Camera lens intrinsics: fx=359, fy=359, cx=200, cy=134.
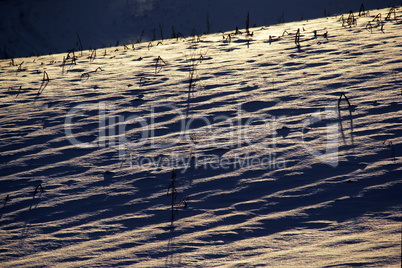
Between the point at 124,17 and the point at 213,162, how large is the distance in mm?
19577

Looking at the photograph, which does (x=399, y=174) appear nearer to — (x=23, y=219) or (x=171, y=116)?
(x=171, y=116)

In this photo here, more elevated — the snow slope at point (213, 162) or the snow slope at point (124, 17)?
the snow slope at point (124, 17)

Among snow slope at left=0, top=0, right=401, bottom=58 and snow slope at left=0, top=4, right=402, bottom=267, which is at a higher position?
snow slope at left=0, top=0, right=401, bottom=58

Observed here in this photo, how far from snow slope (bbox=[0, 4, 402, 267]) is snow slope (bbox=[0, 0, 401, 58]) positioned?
45.5ft

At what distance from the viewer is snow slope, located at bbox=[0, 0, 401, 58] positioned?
64.4 ft

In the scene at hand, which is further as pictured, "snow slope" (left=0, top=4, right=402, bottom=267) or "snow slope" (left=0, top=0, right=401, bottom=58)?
"snow slope" (left=0, top=0, right=401, bottom=58)

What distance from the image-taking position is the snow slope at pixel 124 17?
1964cm

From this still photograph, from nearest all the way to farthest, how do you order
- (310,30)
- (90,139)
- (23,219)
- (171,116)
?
(23,219), (90,139), (171,116), (310,30)

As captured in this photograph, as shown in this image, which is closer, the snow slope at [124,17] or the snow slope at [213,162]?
the snow slope at [213,162]

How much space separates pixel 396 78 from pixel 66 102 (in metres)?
4.97

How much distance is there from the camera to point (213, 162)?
154 inches

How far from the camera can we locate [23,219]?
3311 millimetres

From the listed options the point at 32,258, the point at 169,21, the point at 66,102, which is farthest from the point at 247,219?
the point at 169,21

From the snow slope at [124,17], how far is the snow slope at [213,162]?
45.5 feet
